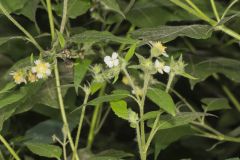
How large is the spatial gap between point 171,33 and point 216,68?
0.40m

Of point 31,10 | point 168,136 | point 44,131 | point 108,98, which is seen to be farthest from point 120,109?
point 44,131

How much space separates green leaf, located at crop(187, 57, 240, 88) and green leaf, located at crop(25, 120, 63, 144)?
0.38 meters

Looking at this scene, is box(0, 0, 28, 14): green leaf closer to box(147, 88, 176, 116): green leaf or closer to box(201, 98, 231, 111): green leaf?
box(147, 88, 176, 116): green leaf

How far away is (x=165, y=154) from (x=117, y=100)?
925mm

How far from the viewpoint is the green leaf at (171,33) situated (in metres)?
0.83

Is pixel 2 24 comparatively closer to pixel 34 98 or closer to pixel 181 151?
pixel 34 98

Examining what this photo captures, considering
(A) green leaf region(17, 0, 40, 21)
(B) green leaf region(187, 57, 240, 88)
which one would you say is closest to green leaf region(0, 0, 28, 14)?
(A) green leaf region(17, 0, 40, 21)

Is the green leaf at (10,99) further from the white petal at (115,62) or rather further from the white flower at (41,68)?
the white petal at (115,62)

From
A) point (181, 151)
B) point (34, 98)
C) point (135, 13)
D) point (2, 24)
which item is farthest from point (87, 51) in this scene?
point (181, 151)

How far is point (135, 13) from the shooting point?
1.23 m

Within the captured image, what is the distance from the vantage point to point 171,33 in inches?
33.7

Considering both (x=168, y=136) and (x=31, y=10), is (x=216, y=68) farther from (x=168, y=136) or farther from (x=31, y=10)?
(x=31, y=10)

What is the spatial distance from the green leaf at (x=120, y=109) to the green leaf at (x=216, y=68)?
15.2 inches

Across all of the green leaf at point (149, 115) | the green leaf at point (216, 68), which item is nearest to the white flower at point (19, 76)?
the green leaf at point (149, 115)
